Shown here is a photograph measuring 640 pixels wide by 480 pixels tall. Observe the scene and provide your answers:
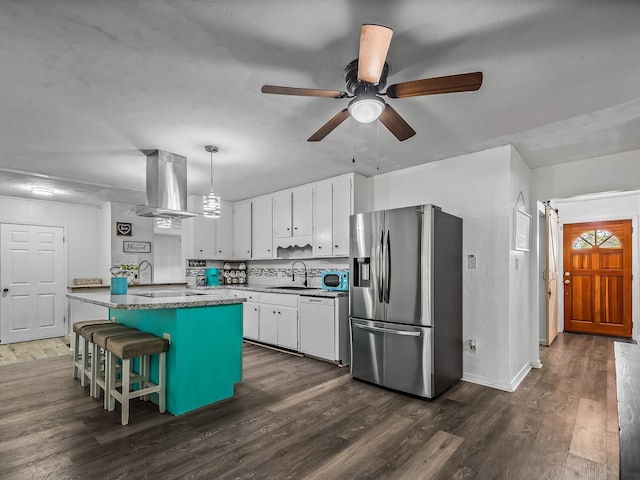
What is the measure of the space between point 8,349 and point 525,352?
22.6ft

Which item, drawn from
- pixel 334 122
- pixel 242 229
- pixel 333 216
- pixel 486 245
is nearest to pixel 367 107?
pixel 334 122

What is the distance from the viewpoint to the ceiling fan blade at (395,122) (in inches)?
82.2

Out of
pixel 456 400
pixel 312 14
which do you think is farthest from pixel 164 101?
pixel 456 400

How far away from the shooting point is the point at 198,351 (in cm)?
290

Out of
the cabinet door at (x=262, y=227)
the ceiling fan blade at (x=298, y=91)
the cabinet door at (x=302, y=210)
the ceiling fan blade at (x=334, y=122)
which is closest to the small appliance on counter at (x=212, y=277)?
the cabinet door at (x=262, y=227)

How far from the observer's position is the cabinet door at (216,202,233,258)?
19.9ft

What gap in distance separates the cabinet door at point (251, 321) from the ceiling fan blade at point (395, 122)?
351 cm

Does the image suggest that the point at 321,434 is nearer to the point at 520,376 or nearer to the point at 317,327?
the point at 317,327

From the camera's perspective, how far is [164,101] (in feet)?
8.11

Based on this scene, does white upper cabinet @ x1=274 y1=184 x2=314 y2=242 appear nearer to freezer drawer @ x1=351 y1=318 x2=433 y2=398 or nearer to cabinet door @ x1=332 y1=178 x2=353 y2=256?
cabinet door @ x1=332 y1=178 x2=353 y2=256

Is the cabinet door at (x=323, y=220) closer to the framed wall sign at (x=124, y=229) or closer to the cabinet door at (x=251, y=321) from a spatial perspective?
the cabinet door at (x=251, y=321)

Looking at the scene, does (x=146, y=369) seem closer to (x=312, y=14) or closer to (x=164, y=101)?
(x=164, y=101)

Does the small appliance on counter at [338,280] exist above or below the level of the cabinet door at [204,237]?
below

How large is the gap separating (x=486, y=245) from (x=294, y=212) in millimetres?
2704
